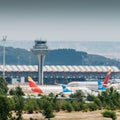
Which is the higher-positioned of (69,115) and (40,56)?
(40,56)

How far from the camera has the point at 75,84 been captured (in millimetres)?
171000

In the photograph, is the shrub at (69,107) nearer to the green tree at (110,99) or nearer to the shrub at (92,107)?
the shrub at (92,107)

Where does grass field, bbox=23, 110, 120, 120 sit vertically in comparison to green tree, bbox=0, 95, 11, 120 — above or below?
below

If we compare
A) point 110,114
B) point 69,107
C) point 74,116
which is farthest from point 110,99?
point 110,114

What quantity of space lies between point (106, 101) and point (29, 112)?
45.0ft

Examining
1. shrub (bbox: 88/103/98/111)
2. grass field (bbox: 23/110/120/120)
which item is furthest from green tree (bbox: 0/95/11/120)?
shrub (bbox: 88/103/98/111)

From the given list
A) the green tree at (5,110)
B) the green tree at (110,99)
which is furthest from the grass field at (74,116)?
the green tree at (5,110)

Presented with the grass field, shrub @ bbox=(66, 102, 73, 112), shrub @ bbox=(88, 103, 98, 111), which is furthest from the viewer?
shrub @ bbox=(88, 103, 98, 111)

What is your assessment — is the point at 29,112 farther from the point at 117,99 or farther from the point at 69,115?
the point at 117,99

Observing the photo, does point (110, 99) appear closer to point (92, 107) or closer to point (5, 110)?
point (92, 107)

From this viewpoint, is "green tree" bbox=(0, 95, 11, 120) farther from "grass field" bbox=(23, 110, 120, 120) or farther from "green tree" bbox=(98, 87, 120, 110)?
"green tree" bbox=(98, 87, 120, 110)

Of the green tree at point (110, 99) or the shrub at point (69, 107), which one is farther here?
the green tree at point (110, 99)

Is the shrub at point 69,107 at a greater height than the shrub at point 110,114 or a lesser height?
greater

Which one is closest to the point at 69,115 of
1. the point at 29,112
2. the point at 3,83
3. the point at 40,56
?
the point at 29,112
